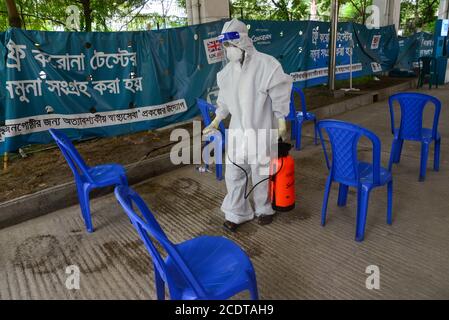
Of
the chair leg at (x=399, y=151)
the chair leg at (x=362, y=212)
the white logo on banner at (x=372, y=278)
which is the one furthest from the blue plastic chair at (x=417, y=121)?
the white logo on banner at (x=372, y=278)

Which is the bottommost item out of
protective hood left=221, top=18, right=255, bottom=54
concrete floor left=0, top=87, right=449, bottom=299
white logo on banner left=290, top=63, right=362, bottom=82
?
concrete floor left=0, top=87, right=449, bottom=299

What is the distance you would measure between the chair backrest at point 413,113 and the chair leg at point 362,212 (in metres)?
1.54

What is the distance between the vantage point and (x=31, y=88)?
4094mm

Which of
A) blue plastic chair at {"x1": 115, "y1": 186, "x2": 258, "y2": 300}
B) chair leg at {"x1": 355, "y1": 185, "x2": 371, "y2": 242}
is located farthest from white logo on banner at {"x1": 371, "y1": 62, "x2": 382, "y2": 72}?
blue plastic chair at {"x1": 115, "y1": 186, "x2": 258, "y2": 300}

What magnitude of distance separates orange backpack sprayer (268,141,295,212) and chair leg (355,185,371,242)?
0.60 meters

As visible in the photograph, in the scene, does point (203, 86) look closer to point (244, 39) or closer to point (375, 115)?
point (244, 39)

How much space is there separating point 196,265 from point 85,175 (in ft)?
5.36

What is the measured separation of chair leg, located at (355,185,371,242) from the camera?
101 inches

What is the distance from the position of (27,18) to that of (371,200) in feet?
28.1

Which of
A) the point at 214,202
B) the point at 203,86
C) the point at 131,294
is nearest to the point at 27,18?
the point at 203,86

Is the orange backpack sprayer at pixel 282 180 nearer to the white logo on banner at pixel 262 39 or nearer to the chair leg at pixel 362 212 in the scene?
the chair leg at pixel 362 212

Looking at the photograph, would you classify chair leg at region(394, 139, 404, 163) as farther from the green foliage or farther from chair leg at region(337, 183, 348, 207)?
the green foliage

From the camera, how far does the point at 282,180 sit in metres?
2.90
